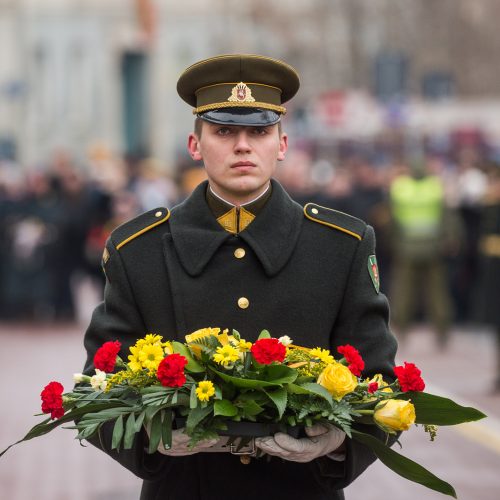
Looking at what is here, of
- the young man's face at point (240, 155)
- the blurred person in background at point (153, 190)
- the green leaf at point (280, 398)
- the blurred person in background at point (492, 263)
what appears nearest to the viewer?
the green leaf at point (280, 398)

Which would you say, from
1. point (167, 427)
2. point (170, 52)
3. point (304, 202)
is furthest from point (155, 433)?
point (170, 52)

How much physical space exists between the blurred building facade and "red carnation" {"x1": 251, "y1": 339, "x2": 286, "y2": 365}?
42412mm

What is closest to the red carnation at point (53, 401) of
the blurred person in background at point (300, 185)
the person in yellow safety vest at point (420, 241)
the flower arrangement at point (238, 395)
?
the flower arrangement at point (238, 395)

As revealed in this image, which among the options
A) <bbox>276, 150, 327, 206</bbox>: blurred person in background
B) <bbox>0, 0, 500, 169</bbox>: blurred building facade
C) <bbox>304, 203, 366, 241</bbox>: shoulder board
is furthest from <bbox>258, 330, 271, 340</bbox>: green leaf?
<bbox>0, 0, 500, 169</bbox>: blurred building facade

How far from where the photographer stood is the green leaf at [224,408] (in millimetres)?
4090

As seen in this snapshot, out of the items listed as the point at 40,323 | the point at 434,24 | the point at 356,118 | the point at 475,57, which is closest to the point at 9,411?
the point at 40,323

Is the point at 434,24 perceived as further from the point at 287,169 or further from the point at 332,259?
the point at 332,259

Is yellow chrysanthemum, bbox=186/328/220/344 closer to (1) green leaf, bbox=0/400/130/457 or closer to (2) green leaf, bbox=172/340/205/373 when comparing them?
(2) green leaf, bbox=172/340/205/373

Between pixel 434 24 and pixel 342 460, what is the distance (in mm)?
44777

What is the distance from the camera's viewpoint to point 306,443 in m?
4.16

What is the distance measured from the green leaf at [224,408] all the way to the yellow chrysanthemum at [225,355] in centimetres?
10

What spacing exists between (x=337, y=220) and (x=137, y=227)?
0.56 meters

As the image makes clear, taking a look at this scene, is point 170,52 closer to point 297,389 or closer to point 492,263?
point 492,263

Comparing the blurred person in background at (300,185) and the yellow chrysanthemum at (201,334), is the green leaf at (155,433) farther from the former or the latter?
the blurred person in background at (300,185)
